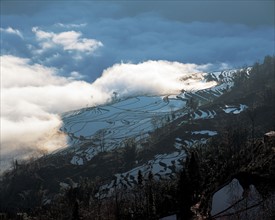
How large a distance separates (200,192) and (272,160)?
32976mm

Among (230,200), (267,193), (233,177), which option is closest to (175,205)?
(233,177)

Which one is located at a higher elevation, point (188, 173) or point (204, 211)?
point (188, 173)

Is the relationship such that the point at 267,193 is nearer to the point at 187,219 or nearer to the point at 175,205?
the point at 187,219

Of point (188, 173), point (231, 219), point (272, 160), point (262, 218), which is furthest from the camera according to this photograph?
point (188, 173)

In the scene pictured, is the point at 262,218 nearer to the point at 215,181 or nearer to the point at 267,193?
the point at 267,193

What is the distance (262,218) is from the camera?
120062 mm

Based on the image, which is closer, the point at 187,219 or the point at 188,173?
the point at 187,219

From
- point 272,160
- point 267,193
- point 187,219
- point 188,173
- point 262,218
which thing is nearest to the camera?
point 262,218

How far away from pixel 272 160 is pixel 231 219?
2426 inches

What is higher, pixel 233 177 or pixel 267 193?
pixel 233 177

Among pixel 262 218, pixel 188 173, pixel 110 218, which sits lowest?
pixel 262 218

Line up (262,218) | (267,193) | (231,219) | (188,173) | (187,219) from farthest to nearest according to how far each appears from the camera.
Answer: (188,173) < (187,219) < (267,193) < (231,219) < (262,218)

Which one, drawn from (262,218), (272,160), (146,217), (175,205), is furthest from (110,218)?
(262,218)

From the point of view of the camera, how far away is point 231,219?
13038 cm
